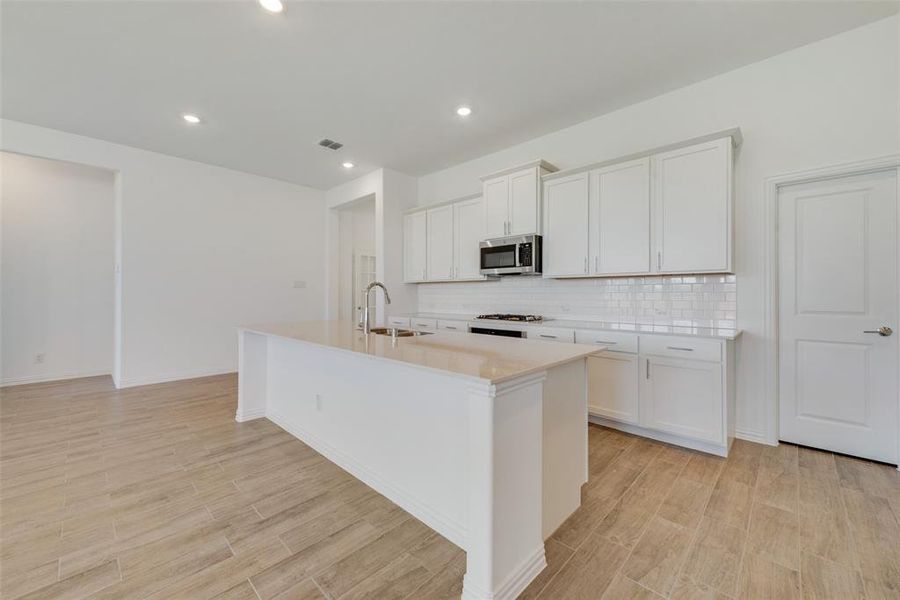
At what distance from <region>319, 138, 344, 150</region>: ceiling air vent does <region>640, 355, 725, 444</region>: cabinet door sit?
390 centimetres

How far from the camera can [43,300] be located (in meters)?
4.52

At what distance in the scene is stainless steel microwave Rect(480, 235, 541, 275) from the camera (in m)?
3.69

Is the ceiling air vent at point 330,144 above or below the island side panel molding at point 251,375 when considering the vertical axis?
above

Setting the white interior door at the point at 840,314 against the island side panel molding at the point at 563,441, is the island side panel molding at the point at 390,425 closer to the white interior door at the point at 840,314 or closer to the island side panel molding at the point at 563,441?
the island side panel molding at the point at 563,441

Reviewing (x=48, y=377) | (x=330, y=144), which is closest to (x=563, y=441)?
(x=330, y=144)

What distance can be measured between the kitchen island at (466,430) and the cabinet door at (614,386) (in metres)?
1.11

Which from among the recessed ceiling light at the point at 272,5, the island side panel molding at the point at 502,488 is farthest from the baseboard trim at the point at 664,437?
the recessed ceiling light at the point at 272,5

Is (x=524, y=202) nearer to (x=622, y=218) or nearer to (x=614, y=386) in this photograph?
(x=622, y=218)

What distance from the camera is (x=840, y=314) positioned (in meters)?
2.52

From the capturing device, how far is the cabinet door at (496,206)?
397 cm

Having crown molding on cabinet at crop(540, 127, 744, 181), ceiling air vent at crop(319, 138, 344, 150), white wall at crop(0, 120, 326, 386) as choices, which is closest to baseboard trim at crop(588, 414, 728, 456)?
crown molding on cabinet at crop(540, 127, 744, 181)

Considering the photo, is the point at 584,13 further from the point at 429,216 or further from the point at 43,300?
the point at 43,300

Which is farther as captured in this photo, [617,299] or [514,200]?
[514,200]

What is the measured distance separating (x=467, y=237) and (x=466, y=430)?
10.5 feet
